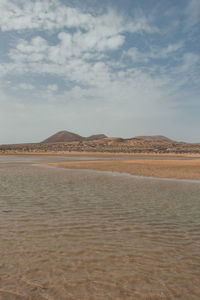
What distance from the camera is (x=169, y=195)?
11.0m

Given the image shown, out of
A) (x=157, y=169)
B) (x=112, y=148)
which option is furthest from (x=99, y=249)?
(x=112, y=148)

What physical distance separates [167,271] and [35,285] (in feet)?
7.78

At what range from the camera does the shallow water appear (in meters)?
3.64

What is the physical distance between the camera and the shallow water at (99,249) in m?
3.64

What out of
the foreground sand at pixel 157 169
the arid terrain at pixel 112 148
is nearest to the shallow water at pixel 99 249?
the foreground sand at pixel 157 169

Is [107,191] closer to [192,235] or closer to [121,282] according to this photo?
[192,235]

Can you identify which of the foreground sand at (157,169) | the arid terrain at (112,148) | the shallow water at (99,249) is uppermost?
the arid terrain at (112,148)

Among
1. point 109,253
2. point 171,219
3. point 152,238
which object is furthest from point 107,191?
point 109,253

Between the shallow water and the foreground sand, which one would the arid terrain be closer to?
the foreground sand

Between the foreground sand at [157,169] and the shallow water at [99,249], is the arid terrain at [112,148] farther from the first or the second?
the shallow water at [99,249]

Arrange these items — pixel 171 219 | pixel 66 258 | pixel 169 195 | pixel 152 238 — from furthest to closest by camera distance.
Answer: pixel 169 195 < pixel 171 219 < pixel 152 238 < pixel 66 258

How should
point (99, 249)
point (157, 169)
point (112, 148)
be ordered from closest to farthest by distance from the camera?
point (99, 249) < point (157, 169) < point (112, 148)

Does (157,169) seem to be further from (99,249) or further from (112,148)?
(112,148)

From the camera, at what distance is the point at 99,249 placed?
504 cm
